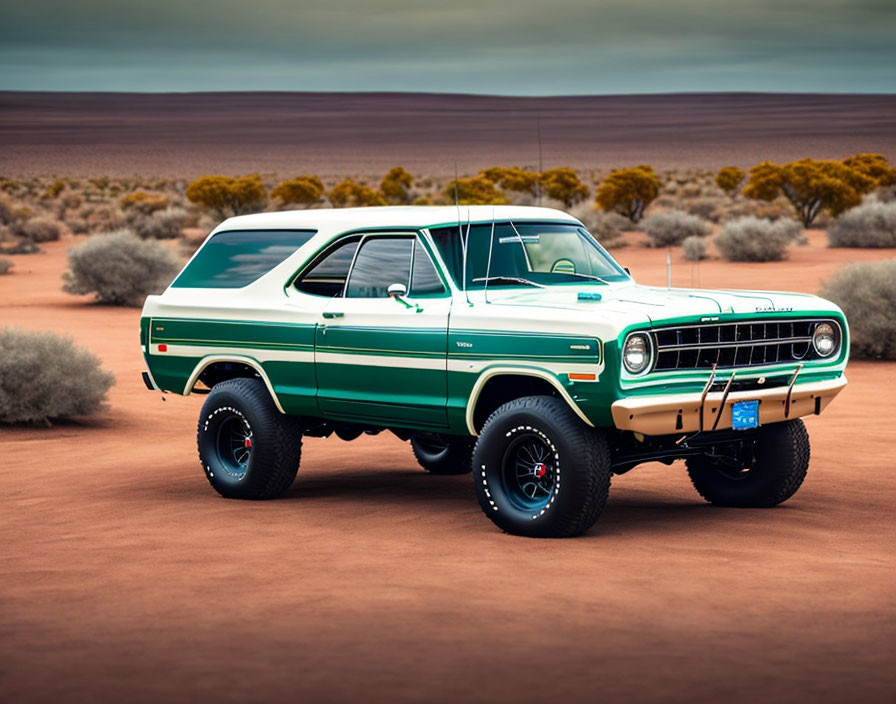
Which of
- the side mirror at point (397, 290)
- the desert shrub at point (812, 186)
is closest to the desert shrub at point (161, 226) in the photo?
the desert shrub at point (812, 186)

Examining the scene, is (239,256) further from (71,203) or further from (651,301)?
(71,203)

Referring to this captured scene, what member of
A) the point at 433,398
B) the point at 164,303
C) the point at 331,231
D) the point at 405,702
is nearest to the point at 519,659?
the point at 405,702

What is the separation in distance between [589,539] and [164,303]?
4074 mm

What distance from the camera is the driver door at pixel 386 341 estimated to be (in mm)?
9625

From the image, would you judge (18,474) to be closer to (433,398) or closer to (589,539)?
(433,398)

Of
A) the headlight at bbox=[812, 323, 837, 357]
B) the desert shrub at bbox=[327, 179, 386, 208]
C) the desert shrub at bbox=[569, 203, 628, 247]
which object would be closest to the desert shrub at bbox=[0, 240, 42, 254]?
the desert shrub at bbox=[327, 179, 386, 208]

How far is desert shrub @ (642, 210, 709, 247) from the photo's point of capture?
4269 cm

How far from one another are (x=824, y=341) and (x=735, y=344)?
3.10 feet

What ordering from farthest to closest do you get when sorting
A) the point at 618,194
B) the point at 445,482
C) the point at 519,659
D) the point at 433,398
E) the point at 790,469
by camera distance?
the point at 618,194 < the point at 445,482 < the point at 790,469 < the point at 433,398 < the point at 519,659

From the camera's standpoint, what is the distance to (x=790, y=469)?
1023 cm

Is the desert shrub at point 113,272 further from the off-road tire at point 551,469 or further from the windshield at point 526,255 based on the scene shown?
the off-road tire at point 551,469

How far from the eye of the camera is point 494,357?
919cm

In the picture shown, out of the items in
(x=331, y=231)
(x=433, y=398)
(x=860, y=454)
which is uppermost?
(x=331, y=231)

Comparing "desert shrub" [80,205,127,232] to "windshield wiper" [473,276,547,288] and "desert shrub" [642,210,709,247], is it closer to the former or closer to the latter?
"desert shrub" [642,210,709,247]
